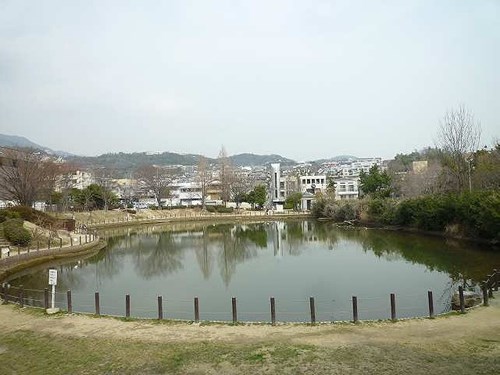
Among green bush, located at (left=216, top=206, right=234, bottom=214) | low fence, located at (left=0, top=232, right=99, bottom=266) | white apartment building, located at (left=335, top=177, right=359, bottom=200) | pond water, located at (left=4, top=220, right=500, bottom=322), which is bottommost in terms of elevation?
pond water, located at (left=4, top=220, right=500, bottom=322)

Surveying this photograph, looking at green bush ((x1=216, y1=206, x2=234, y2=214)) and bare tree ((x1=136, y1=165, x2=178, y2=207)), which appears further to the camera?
bare tree ((x1=136, y1=165, x2=178, y2=207))

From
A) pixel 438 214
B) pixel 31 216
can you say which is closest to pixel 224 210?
pixel 31 216

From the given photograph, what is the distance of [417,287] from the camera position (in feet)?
56.7

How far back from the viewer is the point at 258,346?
9125 millimetres

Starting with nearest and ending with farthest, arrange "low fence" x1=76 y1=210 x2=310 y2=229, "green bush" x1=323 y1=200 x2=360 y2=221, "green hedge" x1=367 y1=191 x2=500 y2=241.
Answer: "green hedge" x1=367 y1=191 x2=500 y2=241 < "green bush" x1=323 y1=200 x2=360 y2=221 < "low fence" x1=76 y1=210 x2=310 y2=229

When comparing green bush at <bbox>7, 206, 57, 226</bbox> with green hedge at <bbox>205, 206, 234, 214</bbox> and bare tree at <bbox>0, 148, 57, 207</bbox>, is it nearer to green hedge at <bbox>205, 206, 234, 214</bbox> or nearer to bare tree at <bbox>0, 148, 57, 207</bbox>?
bare tree at <bbox>0, 148, 57, 207</bbox>

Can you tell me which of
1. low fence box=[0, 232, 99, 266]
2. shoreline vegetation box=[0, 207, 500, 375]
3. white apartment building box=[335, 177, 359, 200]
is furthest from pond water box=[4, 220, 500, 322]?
white apartment building box=[335, 177, 359, 200]

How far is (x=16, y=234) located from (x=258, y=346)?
2334 centimetres

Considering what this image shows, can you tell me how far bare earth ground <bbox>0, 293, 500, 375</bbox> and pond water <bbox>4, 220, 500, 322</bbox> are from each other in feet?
8.14

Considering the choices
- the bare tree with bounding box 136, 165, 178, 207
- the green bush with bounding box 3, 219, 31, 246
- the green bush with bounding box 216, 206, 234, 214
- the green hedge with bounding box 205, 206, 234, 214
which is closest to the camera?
the green bush with bounding box 3, 219, 31, 246

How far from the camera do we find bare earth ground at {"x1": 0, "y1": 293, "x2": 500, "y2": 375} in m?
7.86

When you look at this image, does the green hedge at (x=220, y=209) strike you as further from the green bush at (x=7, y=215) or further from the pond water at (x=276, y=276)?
the green bush at (x=7, y=215)

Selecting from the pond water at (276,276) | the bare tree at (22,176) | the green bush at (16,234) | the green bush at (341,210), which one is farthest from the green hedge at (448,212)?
the bare tree at (22,176)

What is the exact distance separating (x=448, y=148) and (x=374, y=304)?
1197 inches
